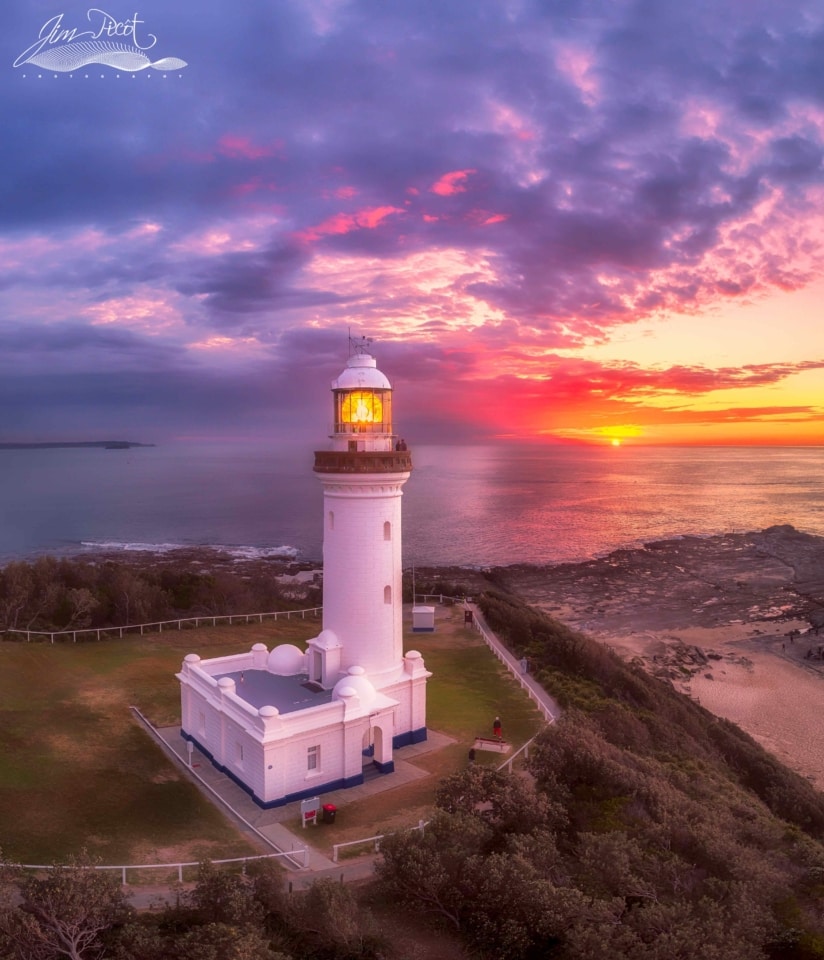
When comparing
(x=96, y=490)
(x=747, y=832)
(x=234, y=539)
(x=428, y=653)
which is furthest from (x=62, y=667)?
(x=96, y=490)

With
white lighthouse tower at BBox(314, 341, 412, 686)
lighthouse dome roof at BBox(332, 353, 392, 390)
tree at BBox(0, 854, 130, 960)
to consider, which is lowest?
tree at BBox(0, 854, 130, 960)

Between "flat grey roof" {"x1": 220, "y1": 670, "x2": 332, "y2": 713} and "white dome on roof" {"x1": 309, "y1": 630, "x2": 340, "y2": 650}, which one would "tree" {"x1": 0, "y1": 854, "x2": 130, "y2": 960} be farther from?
"white dome on roof" {"x1": 309, "y1": 630, "x2": 340, "y2": 650}

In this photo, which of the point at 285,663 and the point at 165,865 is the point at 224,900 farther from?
the point at 285,663

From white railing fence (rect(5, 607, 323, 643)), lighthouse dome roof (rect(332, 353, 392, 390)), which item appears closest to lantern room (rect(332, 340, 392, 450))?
lighthouse dome roof (rect(332, 353, 392, 390))

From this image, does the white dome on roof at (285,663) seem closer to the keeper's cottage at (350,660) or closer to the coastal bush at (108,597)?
the keeper's cottage at (350,660)

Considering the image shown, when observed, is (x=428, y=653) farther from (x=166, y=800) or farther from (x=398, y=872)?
(x=398, y=872)

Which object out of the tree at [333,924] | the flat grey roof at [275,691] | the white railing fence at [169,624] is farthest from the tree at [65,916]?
the white railing fence at [169,624]

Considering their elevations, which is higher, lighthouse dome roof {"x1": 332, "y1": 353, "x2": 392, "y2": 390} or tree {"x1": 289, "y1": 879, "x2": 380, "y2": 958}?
lighthouse dome roof {"x1": 332, "y1": 353, "x2": 392, "y2": 390}

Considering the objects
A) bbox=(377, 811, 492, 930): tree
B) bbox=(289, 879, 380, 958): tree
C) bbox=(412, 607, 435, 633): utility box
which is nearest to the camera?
bbox=(289, 879, 380, 958): tree
